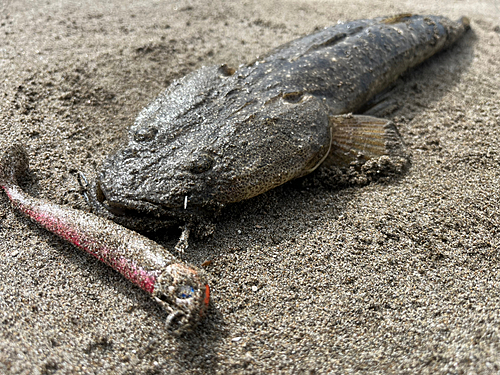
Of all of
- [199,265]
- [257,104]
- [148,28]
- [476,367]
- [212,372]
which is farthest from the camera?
[148,28]

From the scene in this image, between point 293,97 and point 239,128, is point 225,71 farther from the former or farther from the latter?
point 239,128

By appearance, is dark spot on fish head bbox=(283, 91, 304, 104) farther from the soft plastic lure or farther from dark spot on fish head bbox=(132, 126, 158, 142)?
the soft plastic lure

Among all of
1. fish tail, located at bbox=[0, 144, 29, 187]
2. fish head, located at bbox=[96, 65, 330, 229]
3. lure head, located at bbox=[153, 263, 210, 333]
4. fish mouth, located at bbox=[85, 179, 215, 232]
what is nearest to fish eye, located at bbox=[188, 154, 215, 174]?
fish head, located at bbox=[96, 65, 330, 229]

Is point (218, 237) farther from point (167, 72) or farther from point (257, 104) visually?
point (167, 72)

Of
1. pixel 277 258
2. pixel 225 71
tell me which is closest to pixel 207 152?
pixel 277 258

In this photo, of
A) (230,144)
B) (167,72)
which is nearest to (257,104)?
(230,144)

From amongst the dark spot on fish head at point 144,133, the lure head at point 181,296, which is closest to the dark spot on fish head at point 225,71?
Result: the dark spot on fish head at point 144,133
